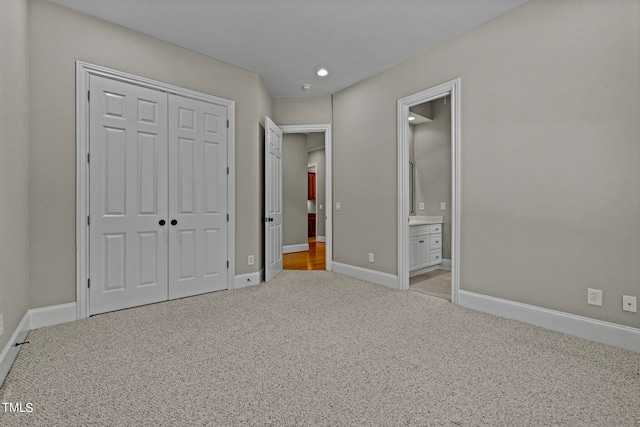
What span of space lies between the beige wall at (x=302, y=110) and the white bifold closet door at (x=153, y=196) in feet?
4.23

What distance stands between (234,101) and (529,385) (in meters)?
3.83

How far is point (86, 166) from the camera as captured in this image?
8.96ft

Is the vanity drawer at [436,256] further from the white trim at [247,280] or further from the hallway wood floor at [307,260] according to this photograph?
the white trim at [247,280]

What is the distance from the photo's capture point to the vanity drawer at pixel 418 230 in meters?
4.28

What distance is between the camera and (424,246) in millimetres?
4598

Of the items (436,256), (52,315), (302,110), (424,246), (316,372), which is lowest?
(316,372)

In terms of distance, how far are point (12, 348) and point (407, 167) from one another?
386 cm

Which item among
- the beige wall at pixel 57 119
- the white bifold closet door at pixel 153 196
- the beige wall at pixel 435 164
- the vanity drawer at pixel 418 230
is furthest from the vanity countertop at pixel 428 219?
the beige wall at pixel 57 119

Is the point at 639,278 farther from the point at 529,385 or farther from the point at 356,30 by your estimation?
the point at 356,30

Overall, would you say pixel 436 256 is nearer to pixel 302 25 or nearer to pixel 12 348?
pixel 302 25

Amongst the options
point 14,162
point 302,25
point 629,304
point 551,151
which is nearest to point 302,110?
point 302,25

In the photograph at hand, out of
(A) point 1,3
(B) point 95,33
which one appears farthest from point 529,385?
(B) point 95,33

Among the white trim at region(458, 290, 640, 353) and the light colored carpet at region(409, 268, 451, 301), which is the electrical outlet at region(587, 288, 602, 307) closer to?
the white trim at region(458, 290, 640, 353)

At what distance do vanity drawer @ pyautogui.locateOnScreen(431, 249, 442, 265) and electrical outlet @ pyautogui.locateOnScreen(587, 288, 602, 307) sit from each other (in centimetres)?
249
